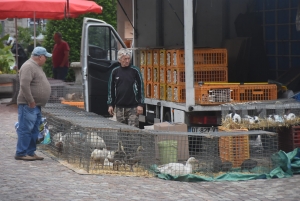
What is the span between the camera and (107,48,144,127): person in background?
446 inches

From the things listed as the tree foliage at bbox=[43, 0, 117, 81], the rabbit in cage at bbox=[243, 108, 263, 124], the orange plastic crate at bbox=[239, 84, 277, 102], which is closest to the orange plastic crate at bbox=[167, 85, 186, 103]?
the orange plastic crate at bbox=[239, 84, 277, 102]

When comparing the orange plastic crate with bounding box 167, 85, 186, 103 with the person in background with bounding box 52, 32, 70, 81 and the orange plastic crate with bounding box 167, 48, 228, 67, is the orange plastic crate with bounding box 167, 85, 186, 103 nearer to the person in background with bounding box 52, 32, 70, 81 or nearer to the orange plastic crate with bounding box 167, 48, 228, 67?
the orange plastic crate with bounding box 167, 48, 228, 67

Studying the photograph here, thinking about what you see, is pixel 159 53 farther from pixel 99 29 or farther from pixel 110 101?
pixel 99 29

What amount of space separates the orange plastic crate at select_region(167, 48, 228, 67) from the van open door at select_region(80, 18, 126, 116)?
8.60 feet

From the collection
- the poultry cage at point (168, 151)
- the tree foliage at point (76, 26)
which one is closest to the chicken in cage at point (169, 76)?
the poultry cage at point (168, 151)

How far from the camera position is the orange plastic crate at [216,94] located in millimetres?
10820

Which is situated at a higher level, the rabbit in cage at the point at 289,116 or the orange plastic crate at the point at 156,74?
the orange plastic crate at the point at 156,74

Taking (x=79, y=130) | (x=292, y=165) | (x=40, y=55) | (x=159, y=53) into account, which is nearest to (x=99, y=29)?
(x=159, y=53)

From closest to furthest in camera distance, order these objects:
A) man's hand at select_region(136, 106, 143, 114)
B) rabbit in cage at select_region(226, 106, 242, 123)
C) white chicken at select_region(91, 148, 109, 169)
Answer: white chicken at select_region(91, 148, 109, 169)
rabbit in cage at select_region(226, 106, 242, 123)
man's hand at select_region(136, 106, 143, 114)

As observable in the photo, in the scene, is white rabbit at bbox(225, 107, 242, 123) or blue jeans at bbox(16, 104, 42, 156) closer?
white rabbit at bbox(225, 107, 242, 123)

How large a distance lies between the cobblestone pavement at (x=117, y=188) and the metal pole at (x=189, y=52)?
173 centimetres

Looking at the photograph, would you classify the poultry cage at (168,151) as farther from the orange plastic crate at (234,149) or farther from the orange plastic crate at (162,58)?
the orange plastic crate at (162,58)

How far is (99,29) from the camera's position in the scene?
Result: 14305 millimetres

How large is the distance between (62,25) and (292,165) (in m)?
17.5
